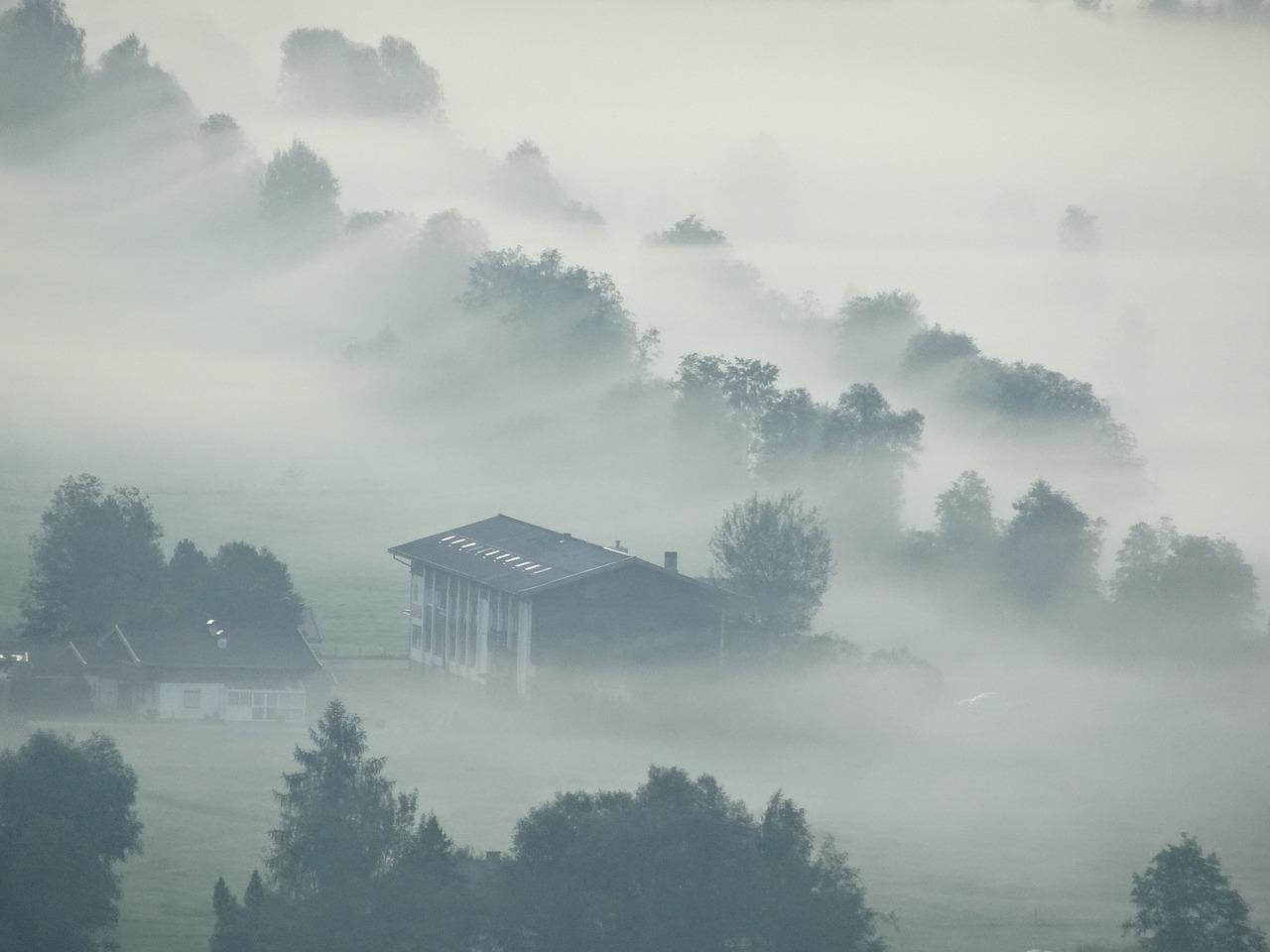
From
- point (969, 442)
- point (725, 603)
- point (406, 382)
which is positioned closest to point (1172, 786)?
point (725, 603)

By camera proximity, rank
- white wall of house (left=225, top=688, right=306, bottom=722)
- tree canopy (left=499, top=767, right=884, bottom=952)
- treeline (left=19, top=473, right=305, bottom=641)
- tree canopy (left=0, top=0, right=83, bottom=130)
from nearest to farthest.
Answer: tree canopy (left=499, top=767, right=884, bottom=952)
white wall of house (left=225, top=688, right=306, bottom=722)
treeline (left=19, top=473, right=305, bottom=641)
tree canopy (left=0, top=0, right=83, bottom=130)

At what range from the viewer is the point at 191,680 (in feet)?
218

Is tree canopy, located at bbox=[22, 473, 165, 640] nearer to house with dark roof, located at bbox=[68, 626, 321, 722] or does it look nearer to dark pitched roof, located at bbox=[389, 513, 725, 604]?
house with dark roof, located at bbox=[68, 626, 321, 722]

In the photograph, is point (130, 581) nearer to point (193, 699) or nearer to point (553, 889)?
point (193, 699)

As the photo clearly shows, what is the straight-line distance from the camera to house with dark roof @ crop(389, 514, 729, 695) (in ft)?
225

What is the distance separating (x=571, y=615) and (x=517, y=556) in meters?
6.64

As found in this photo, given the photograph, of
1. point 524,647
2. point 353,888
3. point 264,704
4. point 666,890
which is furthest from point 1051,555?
point 353,888

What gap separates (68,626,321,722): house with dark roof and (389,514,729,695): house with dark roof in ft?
21.2

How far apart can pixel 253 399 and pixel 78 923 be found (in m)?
106

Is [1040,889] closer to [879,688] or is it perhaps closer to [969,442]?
[879,688]

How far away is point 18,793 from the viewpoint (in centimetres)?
4375

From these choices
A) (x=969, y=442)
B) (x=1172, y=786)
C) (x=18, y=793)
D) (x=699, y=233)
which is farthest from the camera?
(x=699, y=233)

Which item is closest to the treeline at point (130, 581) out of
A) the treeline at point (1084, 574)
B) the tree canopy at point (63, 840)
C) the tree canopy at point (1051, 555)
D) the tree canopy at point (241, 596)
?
the tree canopy at point (241, 596)

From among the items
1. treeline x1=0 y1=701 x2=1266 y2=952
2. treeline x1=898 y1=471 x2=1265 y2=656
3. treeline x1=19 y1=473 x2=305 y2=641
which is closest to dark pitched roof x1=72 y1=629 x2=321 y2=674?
treeline x1=19 y1=473 x2=305 y2=641
